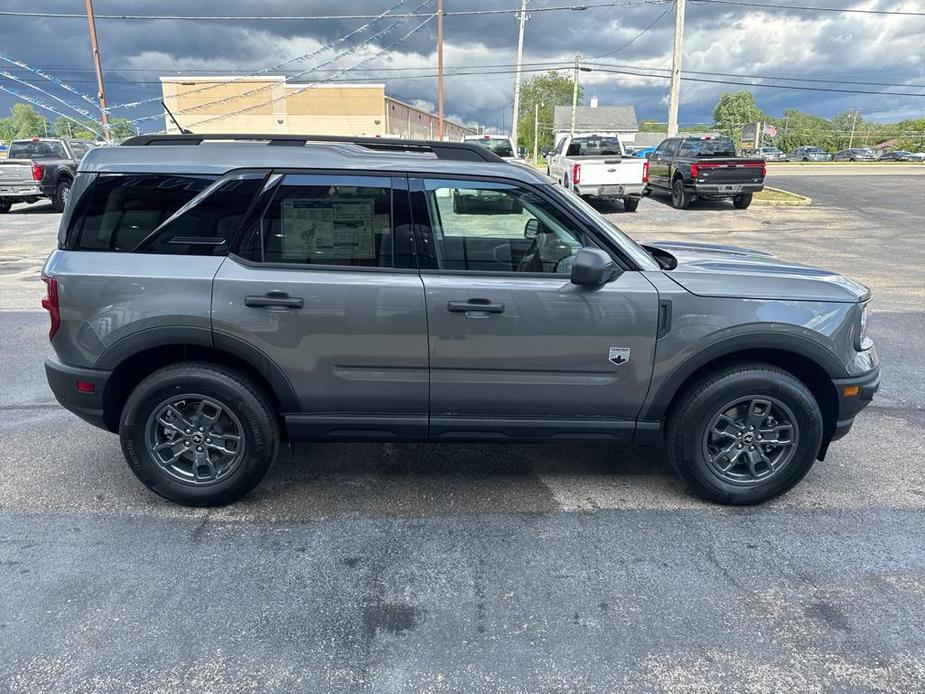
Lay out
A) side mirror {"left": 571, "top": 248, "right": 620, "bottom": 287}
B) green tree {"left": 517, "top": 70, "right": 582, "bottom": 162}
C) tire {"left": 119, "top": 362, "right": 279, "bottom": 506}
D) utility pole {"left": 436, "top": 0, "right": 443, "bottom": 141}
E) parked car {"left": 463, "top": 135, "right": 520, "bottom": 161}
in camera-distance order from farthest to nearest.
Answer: green tree {"left": 517, "top": 70, "right": 582, "bottom": 162} < utility pole {"left": 436, "top": 0, "right": 443, "bottom": 141} < parked car {"left": 463, "top": 135, "right": 520, "bottom": 161} < tire {"left": 119, "top": 362, "right": 279, "bottom": 506} < side mirror {"left": 571, "top": 248, "right": 620, "bottom": 287}

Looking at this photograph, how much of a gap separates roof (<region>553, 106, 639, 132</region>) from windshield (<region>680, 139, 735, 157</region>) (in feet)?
189

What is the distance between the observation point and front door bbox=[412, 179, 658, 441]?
3309mm

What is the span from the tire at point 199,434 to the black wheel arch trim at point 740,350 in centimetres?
209

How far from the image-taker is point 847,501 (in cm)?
370

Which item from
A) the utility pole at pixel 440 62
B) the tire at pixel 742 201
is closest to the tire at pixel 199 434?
the tire at pixel 742 201

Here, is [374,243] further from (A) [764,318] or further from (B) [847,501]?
(B) [847,501]

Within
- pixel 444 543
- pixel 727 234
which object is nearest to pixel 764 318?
pixel 444 543

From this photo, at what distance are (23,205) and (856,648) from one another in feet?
85.8

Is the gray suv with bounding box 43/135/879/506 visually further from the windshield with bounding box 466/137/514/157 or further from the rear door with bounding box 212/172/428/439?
the windshield with bounding box 466/137/514/157

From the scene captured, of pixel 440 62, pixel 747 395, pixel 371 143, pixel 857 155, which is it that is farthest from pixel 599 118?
pixel 747 395

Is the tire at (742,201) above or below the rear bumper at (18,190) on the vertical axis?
below

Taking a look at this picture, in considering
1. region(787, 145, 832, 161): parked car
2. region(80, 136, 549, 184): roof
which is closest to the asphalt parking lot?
region(80, 136, 549, 184): roof

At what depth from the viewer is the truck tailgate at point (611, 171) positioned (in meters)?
17.4

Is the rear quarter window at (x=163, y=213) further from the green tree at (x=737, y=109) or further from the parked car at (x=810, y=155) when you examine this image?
the green tree at (x=737, y=109)
